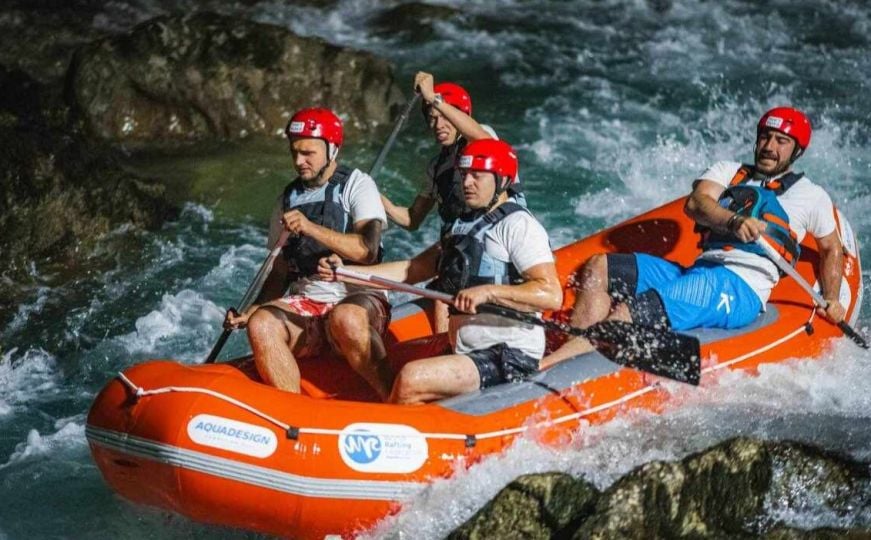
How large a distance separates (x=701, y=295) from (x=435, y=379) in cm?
154

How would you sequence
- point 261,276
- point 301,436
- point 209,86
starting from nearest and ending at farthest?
point 301,436 < point 261,276 < point 209,86

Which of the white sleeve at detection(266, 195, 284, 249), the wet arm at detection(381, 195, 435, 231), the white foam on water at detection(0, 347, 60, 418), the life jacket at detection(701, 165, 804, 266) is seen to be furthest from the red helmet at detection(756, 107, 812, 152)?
the white foam on water at detection(0, 347, 60, 418)

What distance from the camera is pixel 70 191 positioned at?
898cm

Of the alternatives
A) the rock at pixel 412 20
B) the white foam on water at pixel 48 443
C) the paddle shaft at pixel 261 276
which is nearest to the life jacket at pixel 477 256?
the paddle shaft at pixel 261 276

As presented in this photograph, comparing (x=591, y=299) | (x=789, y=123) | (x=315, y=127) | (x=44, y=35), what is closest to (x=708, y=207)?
(x=789, y=123)

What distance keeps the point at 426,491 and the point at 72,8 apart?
32.9 feet

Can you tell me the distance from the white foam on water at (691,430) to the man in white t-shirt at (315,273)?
70 cm

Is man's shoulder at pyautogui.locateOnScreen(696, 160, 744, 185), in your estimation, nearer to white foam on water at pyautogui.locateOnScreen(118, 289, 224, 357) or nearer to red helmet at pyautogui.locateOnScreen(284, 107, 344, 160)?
red helmet at pyautogui.locateOnScreen(284, 107, 344, 160)

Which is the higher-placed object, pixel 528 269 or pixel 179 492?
pixel 528 269

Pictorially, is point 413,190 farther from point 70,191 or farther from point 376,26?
point 376,26

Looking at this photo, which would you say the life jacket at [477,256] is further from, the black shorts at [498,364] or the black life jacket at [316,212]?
the black life jacket at [316,212]

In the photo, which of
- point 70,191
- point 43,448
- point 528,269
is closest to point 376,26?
point 70,191

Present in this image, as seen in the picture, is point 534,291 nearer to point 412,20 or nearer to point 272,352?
point 272,352

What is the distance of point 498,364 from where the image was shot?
5531 millimetres
